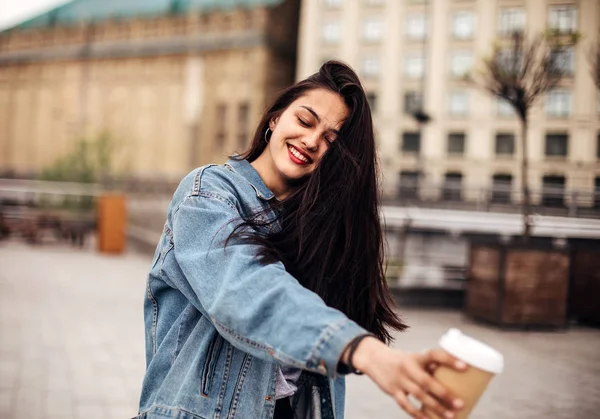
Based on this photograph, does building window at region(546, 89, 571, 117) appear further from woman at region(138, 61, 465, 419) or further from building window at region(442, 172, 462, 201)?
building window at region(442, 172, 462, 201)

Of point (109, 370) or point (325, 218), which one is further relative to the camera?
point (109, 370)

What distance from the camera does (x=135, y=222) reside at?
633 inches

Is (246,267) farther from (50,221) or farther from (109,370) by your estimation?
(50,221)

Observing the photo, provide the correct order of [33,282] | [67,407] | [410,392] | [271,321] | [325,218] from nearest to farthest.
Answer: [410,392] → [271,321] → [325,218] → [67,407] → [33,282]

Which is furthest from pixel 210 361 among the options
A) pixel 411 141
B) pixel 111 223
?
pixel 411 141

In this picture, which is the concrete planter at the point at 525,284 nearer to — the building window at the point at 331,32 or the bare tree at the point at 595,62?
the bare tree at the point at 595,62

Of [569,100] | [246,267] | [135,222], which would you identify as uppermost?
[569,100]

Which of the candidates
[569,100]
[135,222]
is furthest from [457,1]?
[135,222]

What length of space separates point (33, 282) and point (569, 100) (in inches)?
258

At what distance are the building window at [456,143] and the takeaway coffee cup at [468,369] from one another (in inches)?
801

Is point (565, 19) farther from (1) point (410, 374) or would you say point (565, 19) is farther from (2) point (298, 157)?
(1) point (410, 374)

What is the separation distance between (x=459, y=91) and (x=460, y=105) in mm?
920

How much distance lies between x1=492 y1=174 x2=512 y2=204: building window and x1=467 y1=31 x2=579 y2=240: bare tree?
508 cm

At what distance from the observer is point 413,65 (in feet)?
76.8
